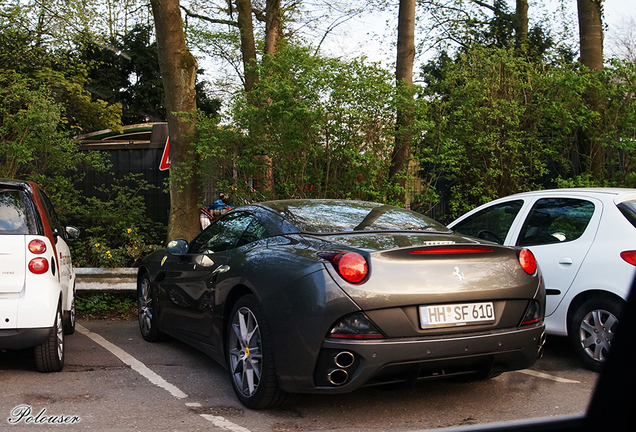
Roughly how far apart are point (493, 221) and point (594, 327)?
1686 millimetres

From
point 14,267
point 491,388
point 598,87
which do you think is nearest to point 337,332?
point 491,388

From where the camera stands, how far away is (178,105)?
386 inches

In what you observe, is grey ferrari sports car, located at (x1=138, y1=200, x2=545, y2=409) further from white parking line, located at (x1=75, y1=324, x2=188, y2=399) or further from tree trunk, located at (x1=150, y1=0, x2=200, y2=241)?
tree trunk, located at (x1=150, y1=0, x2=200, y2=241)

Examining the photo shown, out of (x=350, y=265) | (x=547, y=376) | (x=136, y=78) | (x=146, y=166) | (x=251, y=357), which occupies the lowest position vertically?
(x=547, y=376)

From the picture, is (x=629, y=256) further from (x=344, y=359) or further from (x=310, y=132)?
(x=310, y=132)

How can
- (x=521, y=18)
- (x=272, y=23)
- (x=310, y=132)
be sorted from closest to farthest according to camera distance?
1. (x=310, y=132)
2. (x=272, y=23)
3. (x=521, y=18)

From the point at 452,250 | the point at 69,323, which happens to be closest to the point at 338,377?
the point at 452,250

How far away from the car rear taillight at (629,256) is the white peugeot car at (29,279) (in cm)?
444

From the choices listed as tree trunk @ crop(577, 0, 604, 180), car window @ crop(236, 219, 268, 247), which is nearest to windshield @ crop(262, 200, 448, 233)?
car window @ crop(236, 219, 268, 247)

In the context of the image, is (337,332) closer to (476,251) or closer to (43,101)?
(476,251)

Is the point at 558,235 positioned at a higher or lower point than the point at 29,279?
higher

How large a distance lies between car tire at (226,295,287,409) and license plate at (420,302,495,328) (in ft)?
3.18

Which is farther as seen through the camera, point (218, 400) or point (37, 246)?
point (37, 246)

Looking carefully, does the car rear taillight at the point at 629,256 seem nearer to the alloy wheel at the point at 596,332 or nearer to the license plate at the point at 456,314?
the alloy wheel at the point at 596,332
